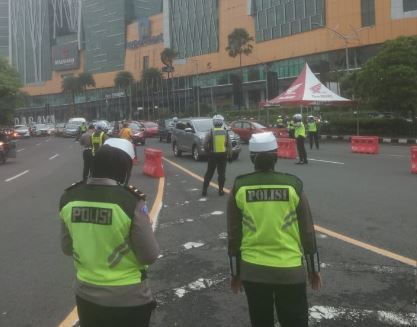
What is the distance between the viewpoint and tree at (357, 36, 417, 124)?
94.9 ft

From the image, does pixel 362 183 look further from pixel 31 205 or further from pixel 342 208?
pixel 31 205

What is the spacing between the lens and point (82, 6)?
5458 inches

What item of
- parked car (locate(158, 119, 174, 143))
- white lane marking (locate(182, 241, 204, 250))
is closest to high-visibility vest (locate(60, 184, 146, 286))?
white lane marking (locate(182, 241, 204, 250))

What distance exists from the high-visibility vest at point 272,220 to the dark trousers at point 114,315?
32.4 inches

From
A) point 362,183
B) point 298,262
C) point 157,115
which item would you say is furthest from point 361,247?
point 157,115

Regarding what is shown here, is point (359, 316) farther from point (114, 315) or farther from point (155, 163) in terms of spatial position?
point (155, 163)

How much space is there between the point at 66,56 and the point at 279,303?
148m

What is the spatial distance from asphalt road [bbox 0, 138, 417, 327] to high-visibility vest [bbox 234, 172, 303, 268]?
136cm

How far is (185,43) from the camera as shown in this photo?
10856cm

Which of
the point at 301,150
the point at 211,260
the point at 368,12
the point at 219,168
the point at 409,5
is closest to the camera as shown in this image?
the point at 211,260

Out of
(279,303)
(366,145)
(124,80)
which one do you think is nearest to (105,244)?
(279,303)

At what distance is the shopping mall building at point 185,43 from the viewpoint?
73.7 metres

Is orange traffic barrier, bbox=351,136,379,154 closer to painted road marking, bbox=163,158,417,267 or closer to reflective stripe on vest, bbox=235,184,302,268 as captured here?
painted road marking, bbox=163,158,417,267

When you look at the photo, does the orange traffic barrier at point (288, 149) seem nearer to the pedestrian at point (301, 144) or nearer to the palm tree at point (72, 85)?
the pedestrian at point (301, 144)
